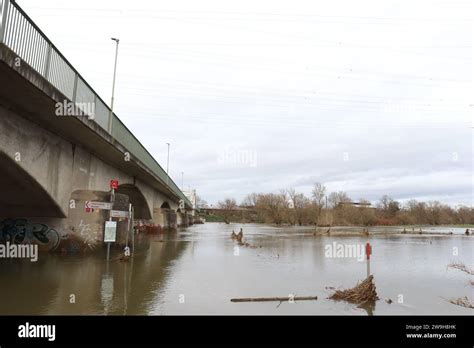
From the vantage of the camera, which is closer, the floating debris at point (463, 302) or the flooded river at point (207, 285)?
the flooded river at point (207, 285)

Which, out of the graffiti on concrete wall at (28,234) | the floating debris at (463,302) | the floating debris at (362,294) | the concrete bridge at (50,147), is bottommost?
the floating debris at (463,302)

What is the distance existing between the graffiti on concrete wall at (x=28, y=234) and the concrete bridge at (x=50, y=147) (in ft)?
0.12

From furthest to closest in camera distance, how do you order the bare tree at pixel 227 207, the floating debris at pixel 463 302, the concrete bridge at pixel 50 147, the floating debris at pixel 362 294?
the bare tree at pixel 227 207, the concrete bridge at pixel 50 147, the floating debris at pixel 362 294, the floating debris at pixel 463 302

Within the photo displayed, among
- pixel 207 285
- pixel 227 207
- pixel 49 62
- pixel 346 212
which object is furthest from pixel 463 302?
pixel 227 207

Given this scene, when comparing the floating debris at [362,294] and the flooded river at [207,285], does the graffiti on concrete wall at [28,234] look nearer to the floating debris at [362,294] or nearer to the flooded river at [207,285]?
the flooded river at [207,285]

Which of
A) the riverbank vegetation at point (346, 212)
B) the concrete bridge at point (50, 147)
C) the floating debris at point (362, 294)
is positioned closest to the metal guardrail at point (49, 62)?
the concrete bridge at point (50, 147)

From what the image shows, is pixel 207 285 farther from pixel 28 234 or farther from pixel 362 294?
pixel 28 234

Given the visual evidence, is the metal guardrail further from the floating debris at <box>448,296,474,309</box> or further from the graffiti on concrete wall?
the floating debris at <box>448,296,474,309</box>

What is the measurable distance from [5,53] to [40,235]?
10.1m

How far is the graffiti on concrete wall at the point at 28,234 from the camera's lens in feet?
49.2

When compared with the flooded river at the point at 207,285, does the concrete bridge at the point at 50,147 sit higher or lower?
higher

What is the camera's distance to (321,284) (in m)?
10.4

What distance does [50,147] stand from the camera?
44.2 feet
